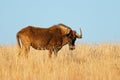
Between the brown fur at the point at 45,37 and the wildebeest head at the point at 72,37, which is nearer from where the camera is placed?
the brown fur at the point at 45,37

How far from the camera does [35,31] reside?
12.9m

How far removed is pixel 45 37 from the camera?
1309 centimetres

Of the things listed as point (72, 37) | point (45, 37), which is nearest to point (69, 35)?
point (72, 37)

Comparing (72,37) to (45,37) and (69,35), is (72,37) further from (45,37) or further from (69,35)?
(45,37)

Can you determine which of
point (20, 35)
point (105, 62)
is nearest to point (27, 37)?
point (20, 35)

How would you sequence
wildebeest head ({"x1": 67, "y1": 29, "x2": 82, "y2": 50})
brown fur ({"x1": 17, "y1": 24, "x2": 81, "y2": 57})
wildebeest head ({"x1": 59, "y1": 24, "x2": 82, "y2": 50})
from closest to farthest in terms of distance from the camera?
brown fur ({"x1": 17, "y1": 24, "x2": 81, "y2": 57}) < wildebeest head ({"x1": 59, "y1": 24, "x2": 82, "y2": 50}) < wildebeest head ({"x1": 67, "y1": 29, "x2": 82, "y2": 50})

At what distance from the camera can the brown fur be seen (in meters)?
12.5

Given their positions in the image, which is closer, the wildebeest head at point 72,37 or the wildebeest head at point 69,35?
the wildebeest head at point 69,35

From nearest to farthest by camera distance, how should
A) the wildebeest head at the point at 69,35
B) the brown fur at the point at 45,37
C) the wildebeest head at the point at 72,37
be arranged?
the brown fur at the point at 45,37
the wildebeest head at the point at 69,35
the wildebeest head at the point at 72,37

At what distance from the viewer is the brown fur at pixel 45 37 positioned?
12465 mm

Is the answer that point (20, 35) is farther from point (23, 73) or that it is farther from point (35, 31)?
point (23, 73)

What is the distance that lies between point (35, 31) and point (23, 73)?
556 centimetres

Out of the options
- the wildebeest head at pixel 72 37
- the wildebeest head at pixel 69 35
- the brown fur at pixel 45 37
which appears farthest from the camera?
the wildebeest head at pixel 72 37

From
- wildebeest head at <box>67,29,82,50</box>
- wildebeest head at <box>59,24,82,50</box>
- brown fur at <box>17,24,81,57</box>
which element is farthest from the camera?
wildebeest head at <box>67,29,82,50</box>
